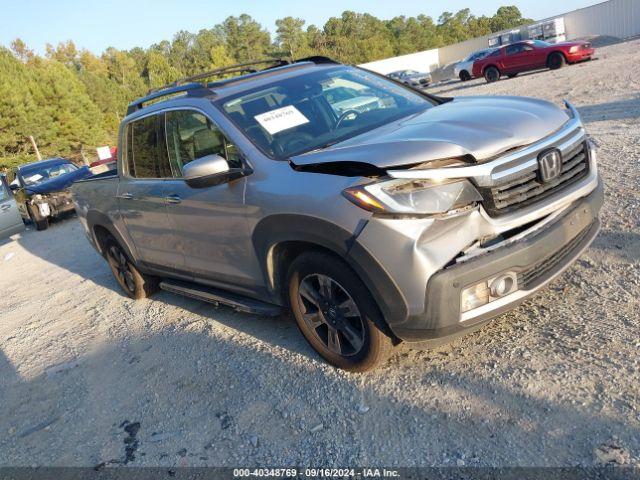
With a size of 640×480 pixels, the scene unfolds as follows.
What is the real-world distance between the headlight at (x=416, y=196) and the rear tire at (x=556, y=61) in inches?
881

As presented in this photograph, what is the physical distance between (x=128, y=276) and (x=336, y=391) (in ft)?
11.2

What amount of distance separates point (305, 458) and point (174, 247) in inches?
90.9

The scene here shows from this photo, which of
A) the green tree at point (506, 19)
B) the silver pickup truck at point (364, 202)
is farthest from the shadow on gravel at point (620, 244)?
the green tree at point (506, 19)

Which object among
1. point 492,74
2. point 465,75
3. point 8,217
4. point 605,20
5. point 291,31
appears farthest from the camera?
point 291,31

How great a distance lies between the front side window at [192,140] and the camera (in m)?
3.77

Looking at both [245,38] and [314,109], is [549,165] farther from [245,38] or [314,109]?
[245,38]

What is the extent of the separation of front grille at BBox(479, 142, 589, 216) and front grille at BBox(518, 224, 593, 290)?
0.34m

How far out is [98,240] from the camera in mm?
6125

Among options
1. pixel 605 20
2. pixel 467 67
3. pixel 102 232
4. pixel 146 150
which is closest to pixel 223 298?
pixel 146 150

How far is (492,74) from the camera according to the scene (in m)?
25.3

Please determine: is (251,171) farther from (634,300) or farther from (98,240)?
(98,240)

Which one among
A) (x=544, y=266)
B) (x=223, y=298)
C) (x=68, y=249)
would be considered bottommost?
(x=68, y=249)

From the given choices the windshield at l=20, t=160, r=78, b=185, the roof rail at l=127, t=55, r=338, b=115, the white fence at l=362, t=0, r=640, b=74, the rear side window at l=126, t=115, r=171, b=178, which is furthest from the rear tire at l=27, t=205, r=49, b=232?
the white fence at l=362, t=0, r=640, b=74

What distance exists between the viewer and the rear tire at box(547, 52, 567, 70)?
2217 cm
